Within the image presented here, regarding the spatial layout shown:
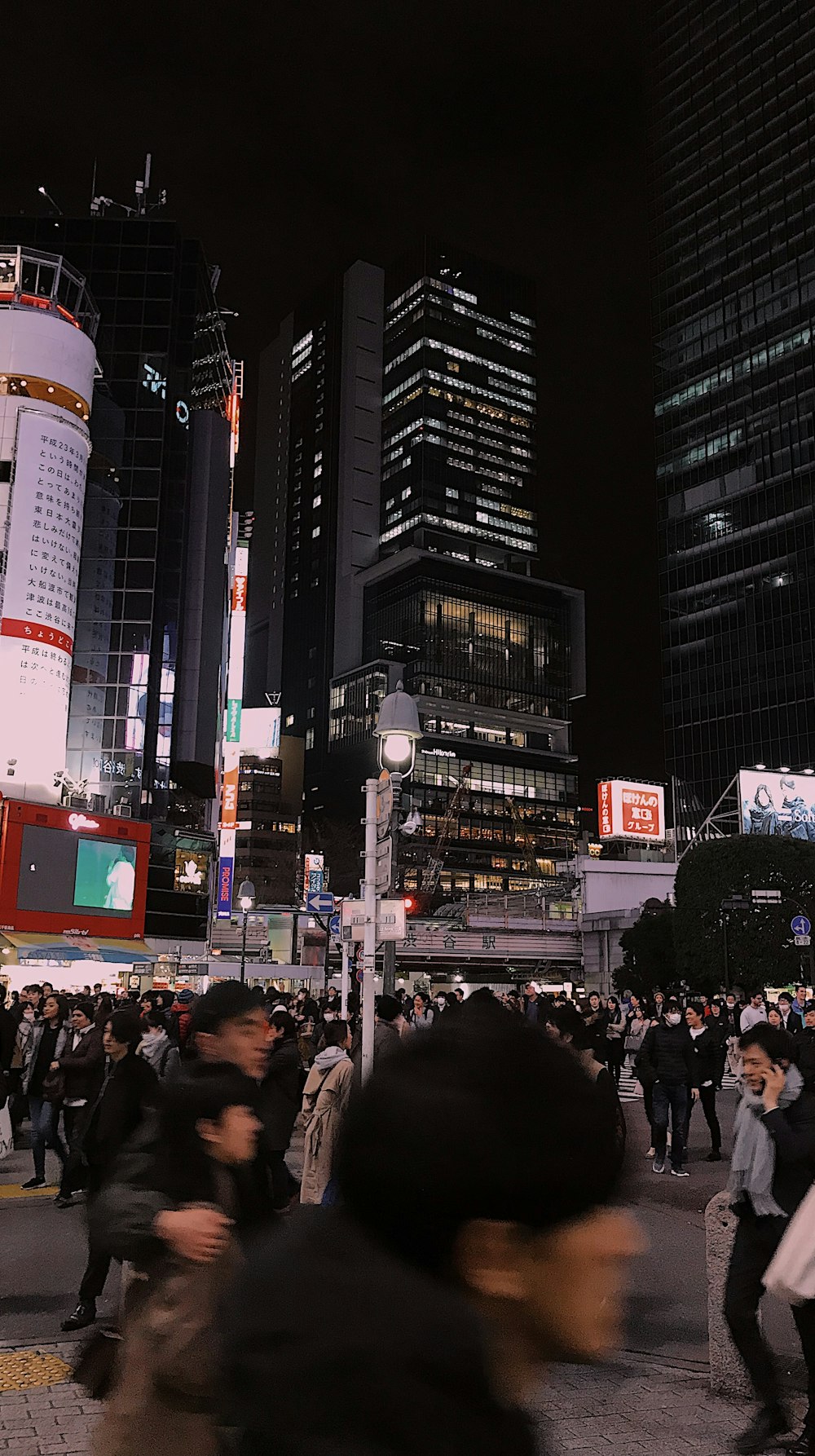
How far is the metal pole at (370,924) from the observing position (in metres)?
11.2

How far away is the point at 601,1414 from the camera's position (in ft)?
18.3

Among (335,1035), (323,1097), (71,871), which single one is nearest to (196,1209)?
(323,1097)

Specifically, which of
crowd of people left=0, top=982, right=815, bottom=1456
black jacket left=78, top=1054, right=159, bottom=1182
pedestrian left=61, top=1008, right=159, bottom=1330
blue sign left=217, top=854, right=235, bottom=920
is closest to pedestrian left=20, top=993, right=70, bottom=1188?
pedestrian left=61, top=1008, right=159, bottom=1330

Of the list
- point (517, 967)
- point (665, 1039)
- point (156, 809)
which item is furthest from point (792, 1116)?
point (517, 967)

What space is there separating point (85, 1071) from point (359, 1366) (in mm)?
9997

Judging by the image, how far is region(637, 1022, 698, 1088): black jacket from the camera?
13570 mm

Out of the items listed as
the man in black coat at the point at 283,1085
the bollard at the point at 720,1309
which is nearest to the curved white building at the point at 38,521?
the man in black coat at the point at 283,1085

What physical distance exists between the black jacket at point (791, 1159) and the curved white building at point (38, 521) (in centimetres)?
4105

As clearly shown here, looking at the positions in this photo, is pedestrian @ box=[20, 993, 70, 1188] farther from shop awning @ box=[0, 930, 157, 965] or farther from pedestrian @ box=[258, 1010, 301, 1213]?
shop awning @ box=[0, 930, 157, 965]

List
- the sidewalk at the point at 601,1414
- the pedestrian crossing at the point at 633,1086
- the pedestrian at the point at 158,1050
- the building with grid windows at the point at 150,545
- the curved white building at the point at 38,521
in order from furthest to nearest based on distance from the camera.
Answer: the building with grid windows at the point at 150,545
the curved white building at the point at 38,521
the pedestrian crossing at the point at 633,1086
the pedestrian at the point at 158,1050
the sidewalk at the point at 601,1414

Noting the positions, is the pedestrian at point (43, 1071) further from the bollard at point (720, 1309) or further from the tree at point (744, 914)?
the tree at point (744, 914)

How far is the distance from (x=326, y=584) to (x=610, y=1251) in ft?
477

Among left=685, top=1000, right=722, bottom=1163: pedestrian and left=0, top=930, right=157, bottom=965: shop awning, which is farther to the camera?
left=0, top=930, right=157, bottom=965: shop awning

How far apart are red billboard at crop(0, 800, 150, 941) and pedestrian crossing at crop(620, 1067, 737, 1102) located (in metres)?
23.1
